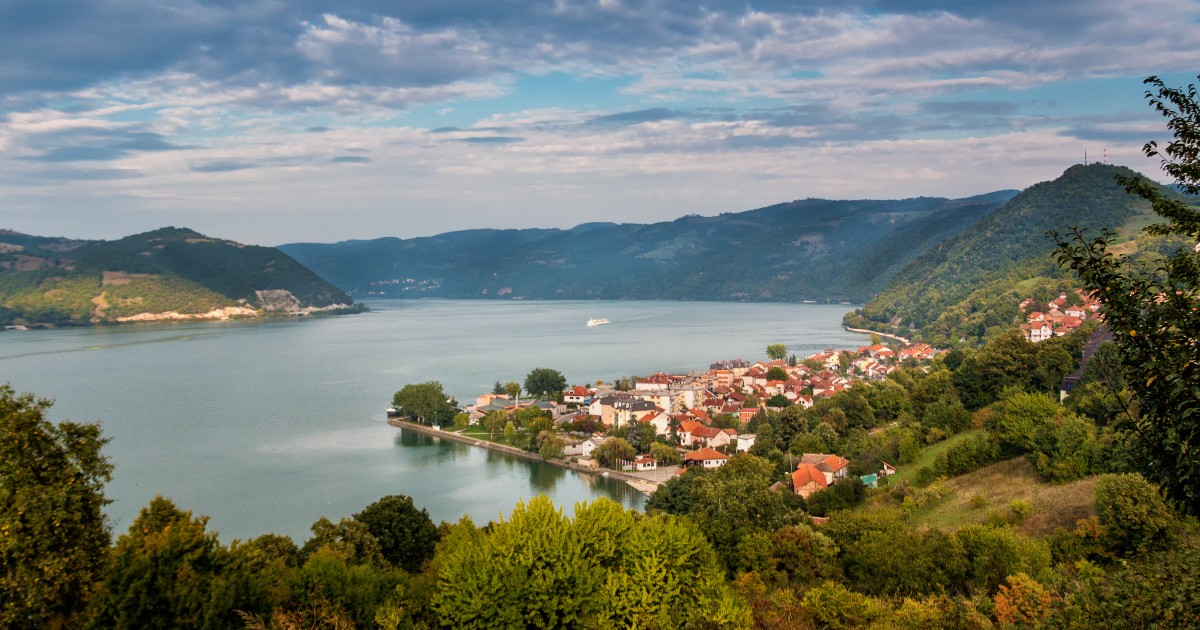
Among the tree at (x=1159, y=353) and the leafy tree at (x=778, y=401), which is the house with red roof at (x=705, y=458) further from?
the tree at (x=1159, y=353)

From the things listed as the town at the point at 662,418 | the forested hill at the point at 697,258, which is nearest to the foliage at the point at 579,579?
the town at the point at 662,418

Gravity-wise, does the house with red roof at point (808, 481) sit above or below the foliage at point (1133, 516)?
below

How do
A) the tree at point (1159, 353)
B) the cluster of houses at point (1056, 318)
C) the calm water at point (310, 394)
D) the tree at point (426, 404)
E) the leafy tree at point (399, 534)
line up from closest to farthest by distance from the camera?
the tree at point (1159, 353) → the leafy tree at point (399, 534) → the calm water at point (310, 394) → the tree at point (426, 404) → the cluster of houses at point (1056, 318)

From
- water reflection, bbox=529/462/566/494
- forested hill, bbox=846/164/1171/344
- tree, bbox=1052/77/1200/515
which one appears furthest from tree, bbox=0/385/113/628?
forested hill, bbox=846/164/1171/344

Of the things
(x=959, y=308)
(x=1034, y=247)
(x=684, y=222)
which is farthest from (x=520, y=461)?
(x=684, y=222)

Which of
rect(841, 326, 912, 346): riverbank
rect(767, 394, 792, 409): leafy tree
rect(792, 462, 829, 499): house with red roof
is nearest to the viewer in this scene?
rect(792, 462, 829, 499): house with red roof

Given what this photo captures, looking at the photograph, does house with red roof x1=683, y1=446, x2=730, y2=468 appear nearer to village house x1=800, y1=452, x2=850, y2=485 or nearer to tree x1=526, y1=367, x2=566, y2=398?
village house x1=800, y1=452, x2=850, y2=485

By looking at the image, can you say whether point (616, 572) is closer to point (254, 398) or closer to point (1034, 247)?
point (254, 398)
